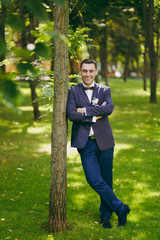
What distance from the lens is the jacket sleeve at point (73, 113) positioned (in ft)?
13.2

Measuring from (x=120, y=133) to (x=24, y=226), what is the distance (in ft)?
22.3

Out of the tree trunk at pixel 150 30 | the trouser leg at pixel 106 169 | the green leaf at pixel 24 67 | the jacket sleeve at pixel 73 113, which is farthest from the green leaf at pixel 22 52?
the tree trunk at pixel 150 30

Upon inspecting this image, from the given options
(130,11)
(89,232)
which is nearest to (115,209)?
(89,232)

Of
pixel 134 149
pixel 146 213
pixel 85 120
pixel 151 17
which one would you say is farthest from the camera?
pixel 151 17

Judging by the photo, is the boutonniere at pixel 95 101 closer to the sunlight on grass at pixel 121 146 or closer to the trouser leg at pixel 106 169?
the trouser leg at pixel 106 169

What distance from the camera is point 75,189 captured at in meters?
5.86

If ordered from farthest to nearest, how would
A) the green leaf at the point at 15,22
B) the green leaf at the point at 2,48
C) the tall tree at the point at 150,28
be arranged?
the tall tree at the point at 150,28
the green leaf at the point at 2,48
the green leaf at the point at 15,22

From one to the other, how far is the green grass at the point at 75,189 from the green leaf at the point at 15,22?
303 mm

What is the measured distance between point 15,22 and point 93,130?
8.68 ft

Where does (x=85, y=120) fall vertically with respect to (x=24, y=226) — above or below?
above

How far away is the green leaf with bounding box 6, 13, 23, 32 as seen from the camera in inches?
64.6

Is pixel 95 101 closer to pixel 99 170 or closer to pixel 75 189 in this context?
pixel 99 170

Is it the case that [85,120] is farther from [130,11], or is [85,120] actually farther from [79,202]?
[130,11]

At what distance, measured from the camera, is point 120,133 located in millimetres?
10898
